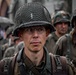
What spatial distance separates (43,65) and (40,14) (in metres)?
0.55

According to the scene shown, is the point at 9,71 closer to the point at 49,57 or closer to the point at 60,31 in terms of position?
the point at 49,57

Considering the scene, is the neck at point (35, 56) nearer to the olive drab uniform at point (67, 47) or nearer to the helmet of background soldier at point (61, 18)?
the olive drab uniform at point (67, 47)

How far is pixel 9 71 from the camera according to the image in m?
4.51

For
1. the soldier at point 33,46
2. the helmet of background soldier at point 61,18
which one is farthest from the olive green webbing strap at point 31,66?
the helmet of background soldier at point 61,18

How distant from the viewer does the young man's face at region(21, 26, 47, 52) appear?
4469mm

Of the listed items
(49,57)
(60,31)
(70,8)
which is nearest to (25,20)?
(49,57)

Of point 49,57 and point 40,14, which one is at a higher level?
point 40,14

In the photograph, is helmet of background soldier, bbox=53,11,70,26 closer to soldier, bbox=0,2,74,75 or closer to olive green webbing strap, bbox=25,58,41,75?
soldier, bbox=0,2,74,75

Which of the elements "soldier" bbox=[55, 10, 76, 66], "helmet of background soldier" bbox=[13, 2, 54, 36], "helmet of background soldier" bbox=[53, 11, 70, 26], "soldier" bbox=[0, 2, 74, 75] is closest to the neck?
"soldier" bbox=[0, 2, 74, 75]

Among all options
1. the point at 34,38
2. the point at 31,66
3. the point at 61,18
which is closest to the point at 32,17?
the point at 34,38

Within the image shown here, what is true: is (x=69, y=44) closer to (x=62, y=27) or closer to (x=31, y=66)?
(x=62, y=27)

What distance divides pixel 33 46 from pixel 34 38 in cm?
9

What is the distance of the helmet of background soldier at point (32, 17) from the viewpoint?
4.47 metres

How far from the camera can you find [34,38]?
449cm
